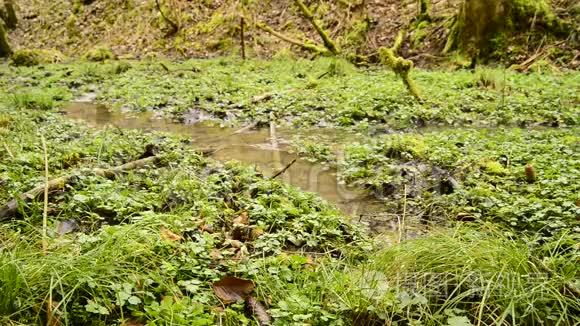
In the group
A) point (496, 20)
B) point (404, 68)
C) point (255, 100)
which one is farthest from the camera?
point (496, 20)

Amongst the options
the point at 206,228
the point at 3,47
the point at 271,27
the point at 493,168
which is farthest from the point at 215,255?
the point at 3,47

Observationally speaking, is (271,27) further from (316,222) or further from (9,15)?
(316,222)

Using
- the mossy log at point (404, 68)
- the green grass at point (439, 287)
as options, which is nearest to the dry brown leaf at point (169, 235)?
the green grass at point (439, 287)

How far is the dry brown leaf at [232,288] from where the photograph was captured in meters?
2.82

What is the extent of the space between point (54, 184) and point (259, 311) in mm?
2279

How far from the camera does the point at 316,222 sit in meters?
3.95

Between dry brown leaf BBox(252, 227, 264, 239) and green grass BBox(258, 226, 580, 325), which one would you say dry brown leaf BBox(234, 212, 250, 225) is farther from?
green grass BBox(258, 226, 580, 325)

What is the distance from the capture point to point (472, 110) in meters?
8.33

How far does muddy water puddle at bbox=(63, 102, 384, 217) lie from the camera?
5113mm

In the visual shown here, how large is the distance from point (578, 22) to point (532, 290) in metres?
11.2

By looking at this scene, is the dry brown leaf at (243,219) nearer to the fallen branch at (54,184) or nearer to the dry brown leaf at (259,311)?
the dry brown leaf at (259,311)

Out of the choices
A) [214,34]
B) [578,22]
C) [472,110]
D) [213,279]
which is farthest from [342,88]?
[214,34]

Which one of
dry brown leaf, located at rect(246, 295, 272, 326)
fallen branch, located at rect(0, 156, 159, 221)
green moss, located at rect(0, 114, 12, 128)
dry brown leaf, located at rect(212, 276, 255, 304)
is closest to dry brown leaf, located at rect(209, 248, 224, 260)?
dry brown leaf, located at rect(212, 276, 255, 304)

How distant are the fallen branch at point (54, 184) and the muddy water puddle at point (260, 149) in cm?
127
